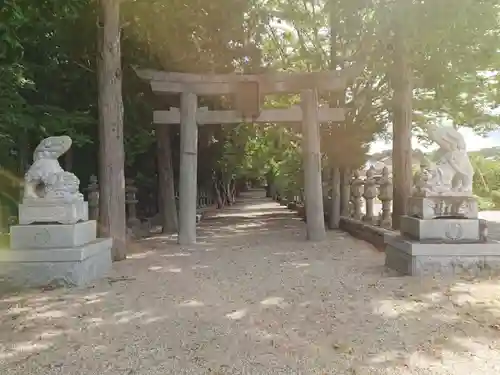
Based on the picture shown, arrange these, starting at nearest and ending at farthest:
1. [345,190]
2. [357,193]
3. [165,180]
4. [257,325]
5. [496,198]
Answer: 1. [257,325]
2. [165,180]
3. [357,193]
4. [345,190]
5. [496,198]

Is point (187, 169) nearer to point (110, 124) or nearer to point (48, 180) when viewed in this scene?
point (110, 124)

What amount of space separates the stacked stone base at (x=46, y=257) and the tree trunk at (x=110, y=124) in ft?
7.18

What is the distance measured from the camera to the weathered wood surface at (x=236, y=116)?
1142 centimetres

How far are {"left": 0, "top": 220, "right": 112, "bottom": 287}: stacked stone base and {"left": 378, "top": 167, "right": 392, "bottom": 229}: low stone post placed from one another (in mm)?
7436

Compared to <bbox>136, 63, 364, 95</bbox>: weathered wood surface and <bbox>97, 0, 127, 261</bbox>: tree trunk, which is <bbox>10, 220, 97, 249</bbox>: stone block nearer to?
<bbox>97, 0, 127, 261</bbox>: tree trunk

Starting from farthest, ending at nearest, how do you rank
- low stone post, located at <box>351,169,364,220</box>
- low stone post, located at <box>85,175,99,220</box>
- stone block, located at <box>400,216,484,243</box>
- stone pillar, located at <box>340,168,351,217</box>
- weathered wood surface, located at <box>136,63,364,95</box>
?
stone pillar, located at <box>340,168,351,217</box> < low stone post, located at <box>351,169,364,220</box> < low stone post, located at <box>85,175,99,220</box> < weathered wood surface, located at <box>136,63,364,95</box> < stone block, located at <box>400,216,484,243</box>

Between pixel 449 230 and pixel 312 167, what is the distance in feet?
17.6

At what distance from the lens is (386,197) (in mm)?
12164

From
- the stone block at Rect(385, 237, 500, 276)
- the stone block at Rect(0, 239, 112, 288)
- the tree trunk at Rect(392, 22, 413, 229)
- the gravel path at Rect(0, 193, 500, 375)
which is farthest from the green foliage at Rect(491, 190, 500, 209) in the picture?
the stone block at Rect(0, 239, 112, 288)

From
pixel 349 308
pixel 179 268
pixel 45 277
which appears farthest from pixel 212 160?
pixel 349 308

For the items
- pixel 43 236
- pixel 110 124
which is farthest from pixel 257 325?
pixel 110 124

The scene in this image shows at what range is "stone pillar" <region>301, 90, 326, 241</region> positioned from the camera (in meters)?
11.6

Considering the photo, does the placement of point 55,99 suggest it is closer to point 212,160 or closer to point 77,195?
point 77,195

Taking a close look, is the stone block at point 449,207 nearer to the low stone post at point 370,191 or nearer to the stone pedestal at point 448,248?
the stone pedestal at point 448,248
